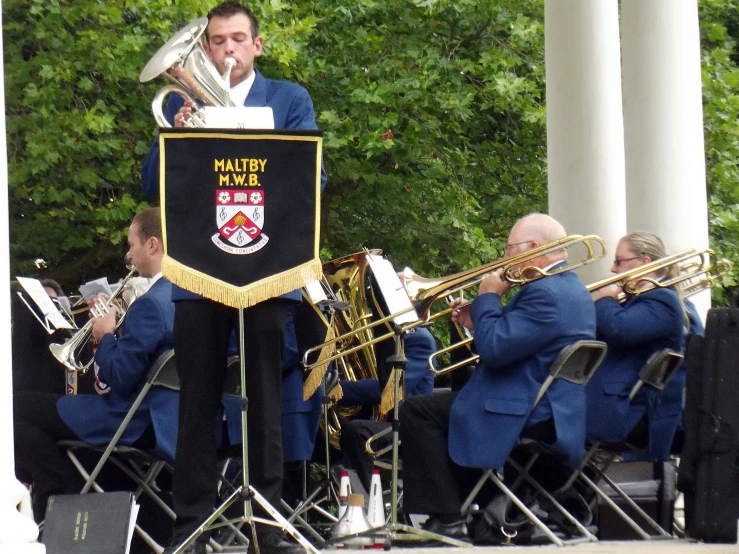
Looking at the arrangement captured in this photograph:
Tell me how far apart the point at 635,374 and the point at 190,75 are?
2.89 m

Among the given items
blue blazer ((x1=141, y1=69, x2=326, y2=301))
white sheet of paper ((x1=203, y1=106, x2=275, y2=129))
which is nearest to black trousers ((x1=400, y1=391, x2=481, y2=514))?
blue blazer ((x1=141, y1=69, x2=326, y2=301))

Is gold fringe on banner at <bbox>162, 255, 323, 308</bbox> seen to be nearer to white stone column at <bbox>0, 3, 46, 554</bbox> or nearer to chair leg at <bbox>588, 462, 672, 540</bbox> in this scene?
white stone column at <bbox>0, 3, 46, 554</bbox>

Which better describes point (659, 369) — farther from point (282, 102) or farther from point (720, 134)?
point (720, 134)

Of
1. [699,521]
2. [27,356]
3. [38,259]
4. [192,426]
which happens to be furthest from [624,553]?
[38,259]

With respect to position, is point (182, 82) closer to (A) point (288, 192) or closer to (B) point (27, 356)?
(A) point (288, 192)

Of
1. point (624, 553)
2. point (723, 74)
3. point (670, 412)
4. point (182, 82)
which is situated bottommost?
point (624, 553)

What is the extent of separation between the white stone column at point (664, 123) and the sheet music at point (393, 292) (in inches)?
104

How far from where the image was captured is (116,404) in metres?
6.55

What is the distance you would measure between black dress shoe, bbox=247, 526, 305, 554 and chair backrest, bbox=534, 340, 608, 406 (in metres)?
1.66

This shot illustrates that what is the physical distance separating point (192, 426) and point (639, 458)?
2.81 metres

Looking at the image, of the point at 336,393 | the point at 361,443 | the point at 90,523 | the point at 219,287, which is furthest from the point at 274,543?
the point at 336,393

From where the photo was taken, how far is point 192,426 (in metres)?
5.29

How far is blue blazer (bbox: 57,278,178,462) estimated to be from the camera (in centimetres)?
641

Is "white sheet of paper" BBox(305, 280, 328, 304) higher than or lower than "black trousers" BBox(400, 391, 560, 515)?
higher
